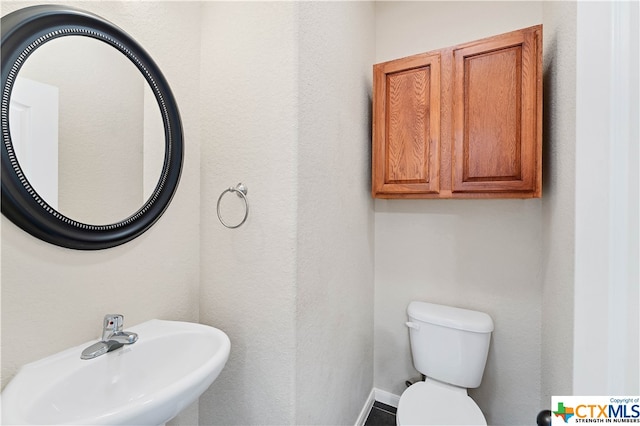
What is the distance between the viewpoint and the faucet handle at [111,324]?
0.85m

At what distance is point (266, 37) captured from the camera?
1059 millimetres

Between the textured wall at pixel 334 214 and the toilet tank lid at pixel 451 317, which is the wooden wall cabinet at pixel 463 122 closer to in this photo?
the textured wall at pixel 334 214

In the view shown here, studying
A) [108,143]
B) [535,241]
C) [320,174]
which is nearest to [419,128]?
[320,174]

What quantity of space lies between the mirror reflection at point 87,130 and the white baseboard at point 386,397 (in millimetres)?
1804

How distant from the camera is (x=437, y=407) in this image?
51.5 inches

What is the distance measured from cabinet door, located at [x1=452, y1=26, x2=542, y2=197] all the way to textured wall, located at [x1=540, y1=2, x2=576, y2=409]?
78mm

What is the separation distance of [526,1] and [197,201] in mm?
1936

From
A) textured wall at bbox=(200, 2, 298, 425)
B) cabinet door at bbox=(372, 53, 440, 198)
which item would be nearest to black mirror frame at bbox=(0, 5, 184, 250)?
textured wall at bbox=(200, 2, 298, 425)

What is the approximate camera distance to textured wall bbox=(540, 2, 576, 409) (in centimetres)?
94

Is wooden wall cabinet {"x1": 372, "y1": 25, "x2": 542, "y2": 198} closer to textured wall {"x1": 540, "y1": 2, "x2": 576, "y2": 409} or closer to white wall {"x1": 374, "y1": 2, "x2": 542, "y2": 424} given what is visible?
textured wall {"x1": 540, "y1": 2, "x2": 576, "y2": 409}

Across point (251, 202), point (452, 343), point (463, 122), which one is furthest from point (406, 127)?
point (452, 343)

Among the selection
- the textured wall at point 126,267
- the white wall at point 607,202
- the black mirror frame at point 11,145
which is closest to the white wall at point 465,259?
the white wall at point 607,202

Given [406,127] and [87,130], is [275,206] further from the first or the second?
[406,127]

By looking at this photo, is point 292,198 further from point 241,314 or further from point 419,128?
point 419,128
